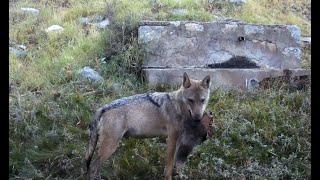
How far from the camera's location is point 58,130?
23.2ft

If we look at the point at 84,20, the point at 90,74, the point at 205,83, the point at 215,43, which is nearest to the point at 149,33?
the point at 215,43

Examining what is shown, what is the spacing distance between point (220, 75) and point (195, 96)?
283 cm

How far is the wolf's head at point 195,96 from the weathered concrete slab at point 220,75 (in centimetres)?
223

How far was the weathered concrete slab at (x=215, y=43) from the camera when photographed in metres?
9.17

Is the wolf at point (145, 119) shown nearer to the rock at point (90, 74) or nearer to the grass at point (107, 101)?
the grass at point (107, 101)

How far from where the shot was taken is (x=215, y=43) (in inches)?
370

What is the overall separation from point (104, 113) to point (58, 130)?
1.25m

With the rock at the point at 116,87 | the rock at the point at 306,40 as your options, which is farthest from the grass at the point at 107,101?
the rock at the point at 306,40

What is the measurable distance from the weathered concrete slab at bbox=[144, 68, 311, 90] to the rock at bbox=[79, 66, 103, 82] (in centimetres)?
84

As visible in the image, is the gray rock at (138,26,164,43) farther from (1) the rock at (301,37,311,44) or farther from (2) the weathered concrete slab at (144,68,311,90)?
(1) the rock at (301,37,311,44)

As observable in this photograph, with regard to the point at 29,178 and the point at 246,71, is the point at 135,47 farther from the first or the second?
the point at 29,178

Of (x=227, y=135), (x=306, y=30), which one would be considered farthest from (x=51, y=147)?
(x=306, y=30)
